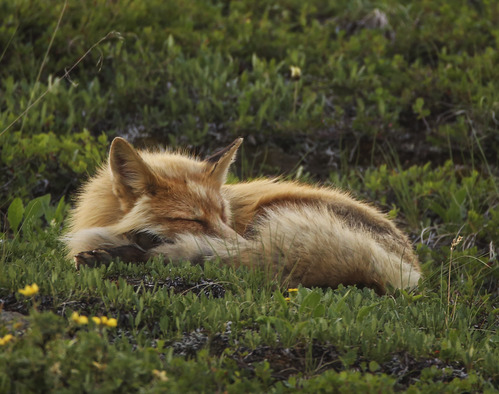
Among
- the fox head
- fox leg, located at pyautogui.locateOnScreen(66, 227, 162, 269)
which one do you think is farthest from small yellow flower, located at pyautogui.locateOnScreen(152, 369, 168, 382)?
the fox head

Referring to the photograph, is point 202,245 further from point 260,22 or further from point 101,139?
point 260,22

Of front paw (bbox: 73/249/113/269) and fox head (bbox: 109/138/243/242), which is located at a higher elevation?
fox head (bbox: 109/138/243/242)

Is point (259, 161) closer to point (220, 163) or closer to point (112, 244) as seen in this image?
point (220, 163)

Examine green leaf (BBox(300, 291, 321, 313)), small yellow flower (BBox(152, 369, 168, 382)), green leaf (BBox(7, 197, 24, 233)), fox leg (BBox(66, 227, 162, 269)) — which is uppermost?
small yellow flower (BBox(152, 369, 168, 382))

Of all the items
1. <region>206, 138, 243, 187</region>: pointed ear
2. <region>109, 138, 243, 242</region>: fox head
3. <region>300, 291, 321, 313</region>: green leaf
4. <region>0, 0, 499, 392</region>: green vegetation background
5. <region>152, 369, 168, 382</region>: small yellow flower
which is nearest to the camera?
<region>152, 369, 168, 382</region>: small yellow flower

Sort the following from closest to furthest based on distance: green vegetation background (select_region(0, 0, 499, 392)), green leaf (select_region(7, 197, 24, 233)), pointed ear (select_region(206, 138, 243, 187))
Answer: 1. green vegetation background (select_region(0, 0, 499, 392))
2. pointed ear (select_region(206, 138, 243, 187))
3. green leaf (select_region(7, 197, 24, 233))

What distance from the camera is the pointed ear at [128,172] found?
4.41m

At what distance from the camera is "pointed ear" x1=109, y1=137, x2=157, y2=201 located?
441cm

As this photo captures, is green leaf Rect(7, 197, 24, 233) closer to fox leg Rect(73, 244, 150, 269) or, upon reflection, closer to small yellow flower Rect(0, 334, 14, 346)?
fox leg Rect(73, 244, 150, 269)

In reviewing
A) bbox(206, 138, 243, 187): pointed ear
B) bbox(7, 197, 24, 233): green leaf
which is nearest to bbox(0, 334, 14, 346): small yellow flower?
bbox(206, 138, 243, 187): pointed ear

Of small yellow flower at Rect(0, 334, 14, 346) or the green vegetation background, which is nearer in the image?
small yellow flower at Rect(0, 334, 14, 346)

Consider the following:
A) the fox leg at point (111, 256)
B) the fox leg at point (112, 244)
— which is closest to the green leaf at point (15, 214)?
the fox leg at point (112, 244)

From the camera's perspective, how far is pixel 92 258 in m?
4.15

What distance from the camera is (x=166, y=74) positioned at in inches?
321
